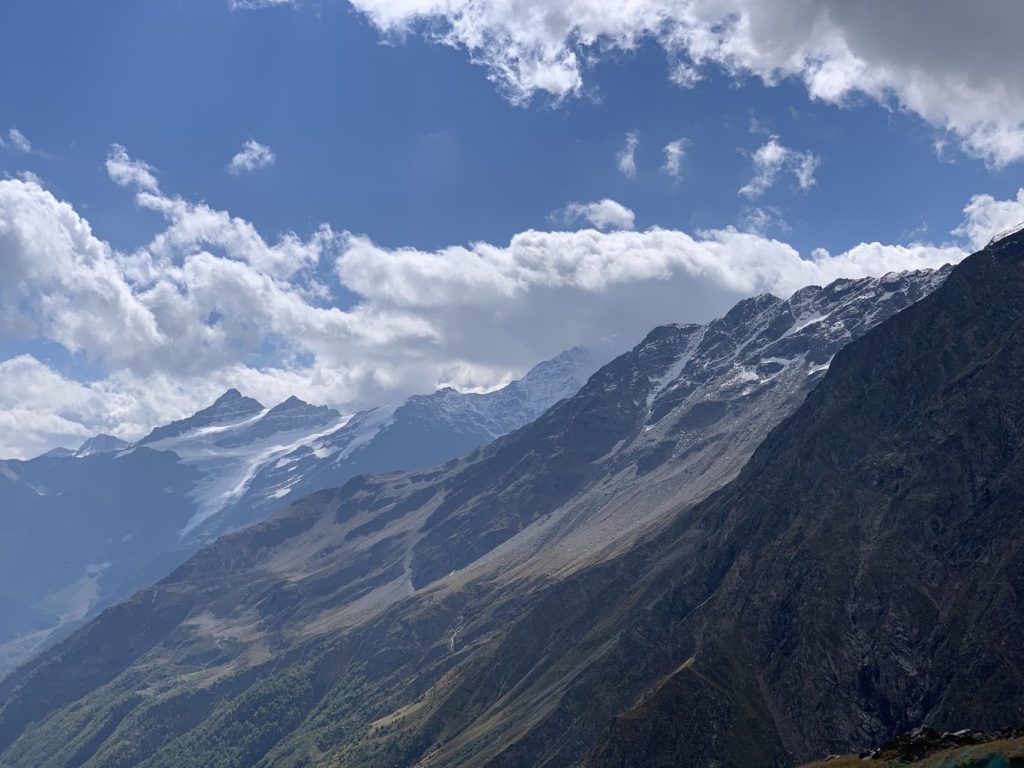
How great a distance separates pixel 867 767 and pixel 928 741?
746 cm

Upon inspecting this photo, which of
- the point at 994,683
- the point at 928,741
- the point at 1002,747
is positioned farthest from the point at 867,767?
the point at 994,683

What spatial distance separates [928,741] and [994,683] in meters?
106

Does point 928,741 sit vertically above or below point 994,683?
above

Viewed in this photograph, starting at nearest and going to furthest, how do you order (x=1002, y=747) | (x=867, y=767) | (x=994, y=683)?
(x=1002, y=747)
(x=867, y=767)
(x=994, y=683)

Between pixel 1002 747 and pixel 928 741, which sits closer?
pixel 1002 747

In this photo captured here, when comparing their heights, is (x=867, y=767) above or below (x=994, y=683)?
above

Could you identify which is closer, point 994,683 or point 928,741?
point 928,741

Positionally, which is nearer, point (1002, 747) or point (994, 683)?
point (1002, 747)

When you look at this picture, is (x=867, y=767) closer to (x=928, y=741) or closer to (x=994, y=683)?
(x=928, y=741)

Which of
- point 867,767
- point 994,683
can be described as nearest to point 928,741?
point 867,767

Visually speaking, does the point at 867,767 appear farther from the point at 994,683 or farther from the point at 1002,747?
the point at 994,683

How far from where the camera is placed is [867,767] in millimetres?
107688

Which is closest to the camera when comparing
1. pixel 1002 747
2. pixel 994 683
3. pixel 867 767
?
pixel 1002 747

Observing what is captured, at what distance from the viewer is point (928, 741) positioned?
108625mm
